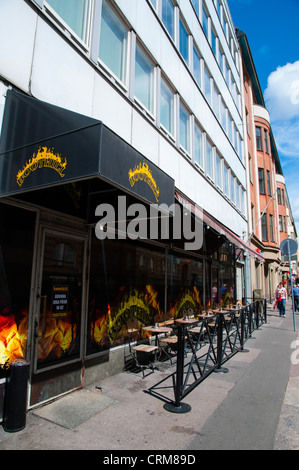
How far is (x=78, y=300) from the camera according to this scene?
495cm

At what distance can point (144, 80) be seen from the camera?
7.36m

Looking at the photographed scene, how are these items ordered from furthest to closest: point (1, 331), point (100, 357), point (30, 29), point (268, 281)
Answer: point (268, 281) → point (100, 357) → point (30, 29) → point (1, 331)

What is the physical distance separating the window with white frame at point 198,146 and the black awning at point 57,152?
706cm

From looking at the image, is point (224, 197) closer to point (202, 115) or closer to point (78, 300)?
point (202, 115)

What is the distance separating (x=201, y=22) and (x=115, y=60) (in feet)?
25.6

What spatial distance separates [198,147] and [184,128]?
1333mm

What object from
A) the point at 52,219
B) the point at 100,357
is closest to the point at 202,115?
the point at 52,219

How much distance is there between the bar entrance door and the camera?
13.9 feet

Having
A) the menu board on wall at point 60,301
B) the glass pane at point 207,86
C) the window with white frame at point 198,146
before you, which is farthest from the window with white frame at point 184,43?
the menu board on wall at point 60,301

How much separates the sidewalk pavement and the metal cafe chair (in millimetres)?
351

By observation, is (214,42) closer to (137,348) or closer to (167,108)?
(167,108)

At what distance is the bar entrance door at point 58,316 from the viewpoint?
425 centimetres

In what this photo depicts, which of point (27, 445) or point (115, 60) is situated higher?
point (115, 60)

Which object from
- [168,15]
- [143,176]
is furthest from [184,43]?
[143,176]
